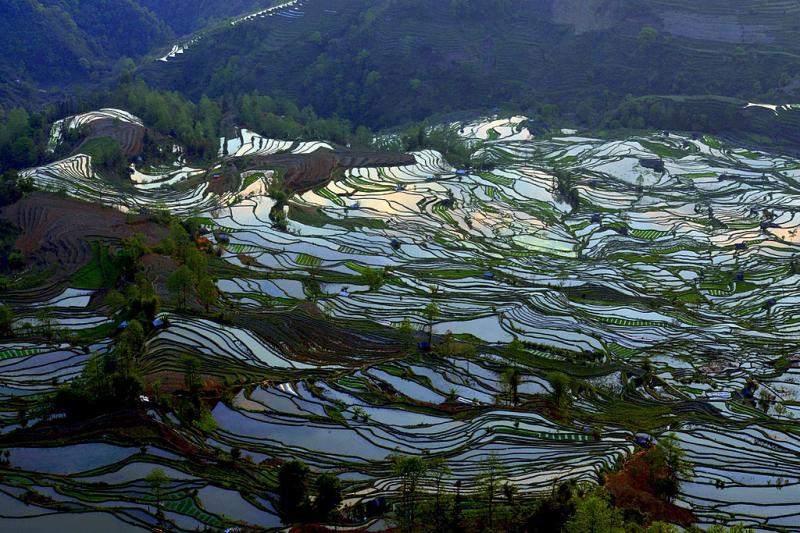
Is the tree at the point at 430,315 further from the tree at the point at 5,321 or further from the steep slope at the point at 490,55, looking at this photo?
the steep slope at the point at 490,55

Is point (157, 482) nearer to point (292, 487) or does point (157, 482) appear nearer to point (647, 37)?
point (292, 487)

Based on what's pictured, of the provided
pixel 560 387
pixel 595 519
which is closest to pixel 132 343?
pixel 560 387

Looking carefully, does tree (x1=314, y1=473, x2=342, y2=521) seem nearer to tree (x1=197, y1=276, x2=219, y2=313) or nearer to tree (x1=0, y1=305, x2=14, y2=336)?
tree (x1=197, y1=276, x2=219, y2=313)

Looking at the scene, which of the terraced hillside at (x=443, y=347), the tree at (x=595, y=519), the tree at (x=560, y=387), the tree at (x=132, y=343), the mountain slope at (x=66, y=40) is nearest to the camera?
the tree at (x=595, y=519)

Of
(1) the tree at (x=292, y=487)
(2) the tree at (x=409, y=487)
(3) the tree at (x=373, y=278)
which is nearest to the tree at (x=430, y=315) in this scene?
(3) the tree at (x=373, y=278)

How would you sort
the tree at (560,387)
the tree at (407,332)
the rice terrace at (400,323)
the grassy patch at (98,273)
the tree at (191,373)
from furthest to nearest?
1. the grassy patch at (98,273)
2. the tree at (407,332)
3. the tree at (560,387)
4. the tree at (191,373)
5. the rice terrace at (400,323)

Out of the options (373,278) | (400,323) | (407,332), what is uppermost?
(373,278)

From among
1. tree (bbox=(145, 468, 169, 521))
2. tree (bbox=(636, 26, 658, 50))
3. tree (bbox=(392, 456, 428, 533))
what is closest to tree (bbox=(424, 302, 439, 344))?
tree (bbox=(392, 456, 428, 533))
